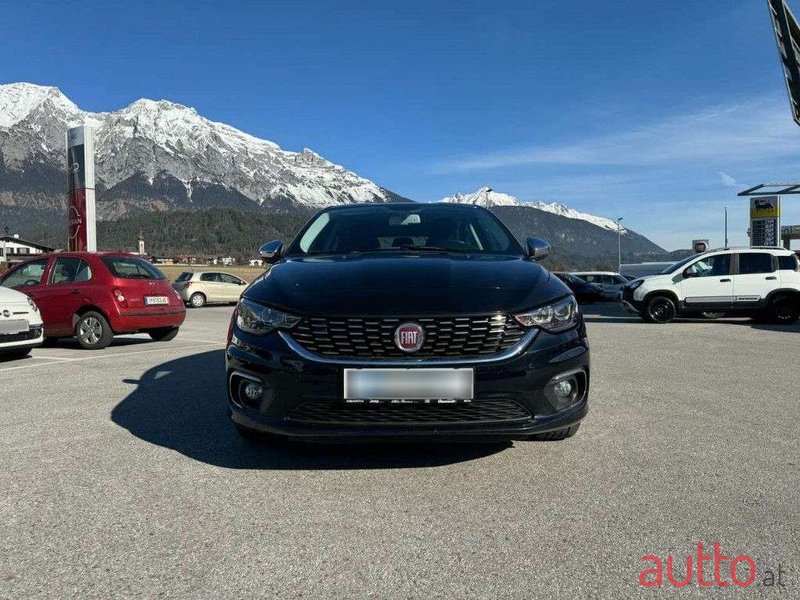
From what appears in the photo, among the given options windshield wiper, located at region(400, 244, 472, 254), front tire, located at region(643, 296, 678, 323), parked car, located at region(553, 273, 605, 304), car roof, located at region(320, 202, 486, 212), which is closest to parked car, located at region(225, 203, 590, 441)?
windshield wiper, located at region(400, 244, 472, 254)

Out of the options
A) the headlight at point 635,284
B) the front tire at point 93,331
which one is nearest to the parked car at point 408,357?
the front tire at point 93,331

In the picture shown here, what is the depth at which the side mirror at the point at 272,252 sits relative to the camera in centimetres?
466

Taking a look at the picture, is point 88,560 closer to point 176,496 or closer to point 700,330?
point 176,496

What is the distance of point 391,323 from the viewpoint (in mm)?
3084

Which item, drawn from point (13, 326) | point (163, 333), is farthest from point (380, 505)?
point (163, 333)

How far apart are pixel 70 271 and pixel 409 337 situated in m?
8.11

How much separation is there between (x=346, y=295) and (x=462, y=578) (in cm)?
148

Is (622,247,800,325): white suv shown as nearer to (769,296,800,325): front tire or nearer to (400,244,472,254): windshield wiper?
(769,296,800,325): front tire

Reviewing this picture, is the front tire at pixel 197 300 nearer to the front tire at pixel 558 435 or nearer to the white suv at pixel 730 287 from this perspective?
the white suv at pixel 730 287

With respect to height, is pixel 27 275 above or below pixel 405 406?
above

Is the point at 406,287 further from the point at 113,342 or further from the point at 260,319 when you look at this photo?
the point at 113,342

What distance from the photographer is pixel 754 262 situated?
14.4 metres

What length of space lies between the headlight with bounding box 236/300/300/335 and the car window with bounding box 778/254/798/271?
46.3ft

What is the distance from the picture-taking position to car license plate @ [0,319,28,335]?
303 inches
